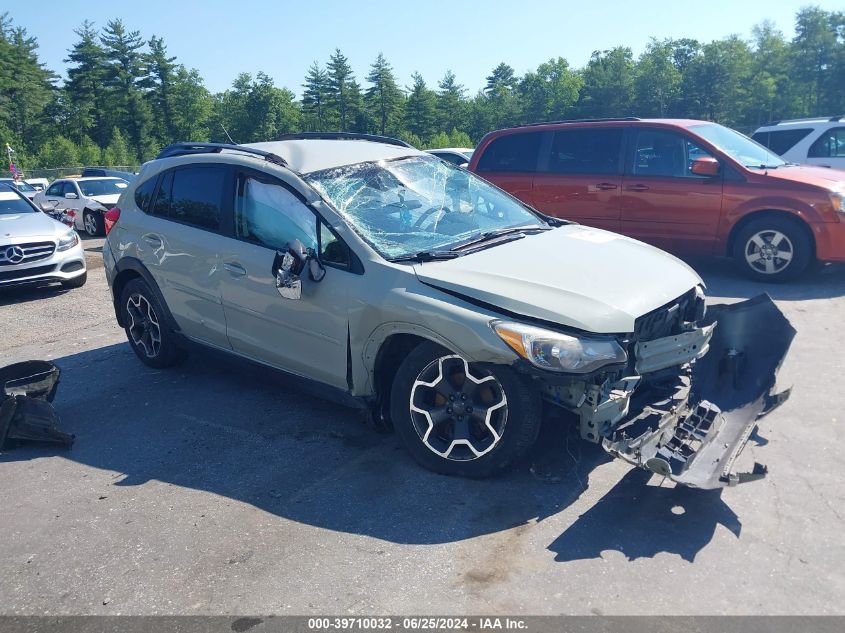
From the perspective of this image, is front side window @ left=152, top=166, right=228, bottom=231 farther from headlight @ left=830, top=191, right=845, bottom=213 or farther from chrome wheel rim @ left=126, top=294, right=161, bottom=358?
headlight @ left=830, top=191, right=845, bottom=213

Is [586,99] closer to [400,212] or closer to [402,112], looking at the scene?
[402,112]

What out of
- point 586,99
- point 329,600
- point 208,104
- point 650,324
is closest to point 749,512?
point 650,324

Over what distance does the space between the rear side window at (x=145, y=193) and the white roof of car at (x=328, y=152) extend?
44.1 inches

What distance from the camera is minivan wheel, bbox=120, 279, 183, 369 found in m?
5.92

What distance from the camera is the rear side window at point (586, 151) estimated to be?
30.3 ft

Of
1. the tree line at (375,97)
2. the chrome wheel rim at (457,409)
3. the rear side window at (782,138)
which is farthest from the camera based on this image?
the tree line at (375,97)

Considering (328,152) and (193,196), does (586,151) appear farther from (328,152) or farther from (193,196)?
(193,196)

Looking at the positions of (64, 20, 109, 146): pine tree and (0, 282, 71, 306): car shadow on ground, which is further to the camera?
(64, 20, 109, 146): pine tree

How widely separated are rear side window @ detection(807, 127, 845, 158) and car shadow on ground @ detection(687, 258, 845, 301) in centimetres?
398

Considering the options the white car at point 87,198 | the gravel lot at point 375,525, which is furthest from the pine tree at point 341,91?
the gravel lot at point 375,525

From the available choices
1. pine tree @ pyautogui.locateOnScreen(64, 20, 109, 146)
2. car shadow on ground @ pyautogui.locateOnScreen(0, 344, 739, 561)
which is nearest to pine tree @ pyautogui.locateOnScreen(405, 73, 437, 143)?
pine tree @ pyautogui.locateOnScreen(64, 20, 109, 146)

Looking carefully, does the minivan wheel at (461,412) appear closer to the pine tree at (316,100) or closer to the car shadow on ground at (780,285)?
the car shadow on ground at (780,285)

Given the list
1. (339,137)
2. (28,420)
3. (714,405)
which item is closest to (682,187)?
(339,137)

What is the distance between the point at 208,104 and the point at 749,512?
248 ft
